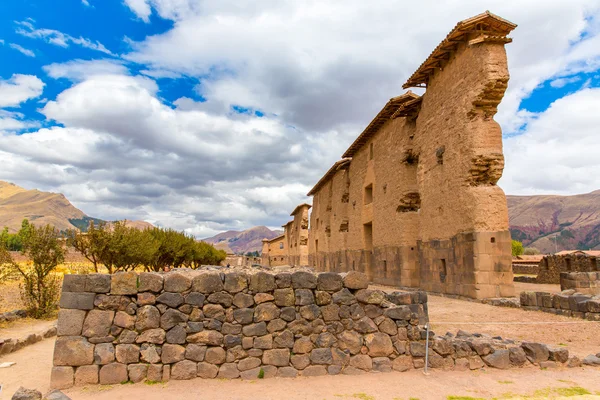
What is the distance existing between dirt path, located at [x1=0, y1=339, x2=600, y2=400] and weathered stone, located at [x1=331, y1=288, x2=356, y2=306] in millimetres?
1177

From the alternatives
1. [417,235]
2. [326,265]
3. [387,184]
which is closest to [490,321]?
[417,235]

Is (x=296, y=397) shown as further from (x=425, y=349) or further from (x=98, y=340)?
(x=98, y=340)

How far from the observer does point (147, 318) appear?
19.8ft

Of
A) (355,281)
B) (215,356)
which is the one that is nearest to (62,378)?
(215,356)

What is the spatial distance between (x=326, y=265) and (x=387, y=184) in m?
16.1

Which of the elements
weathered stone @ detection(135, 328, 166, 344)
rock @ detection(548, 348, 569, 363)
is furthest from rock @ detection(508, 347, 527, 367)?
weathered stone @ detection(135, 328, 166, 344)

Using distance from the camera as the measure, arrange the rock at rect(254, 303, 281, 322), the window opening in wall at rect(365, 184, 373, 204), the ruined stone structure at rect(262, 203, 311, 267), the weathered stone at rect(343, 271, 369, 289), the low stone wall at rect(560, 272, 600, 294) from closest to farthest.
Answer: the rock at rect(254, 303, 281, 322) < the weathered stone at rect(343, 271, 369, 289) < the low stone wall at rect(560, 272, 600, 294) < the window opening in wall at rect(365, 184, 373, 204) < the ruined stone structure at rect(262, 203, 311, 267)

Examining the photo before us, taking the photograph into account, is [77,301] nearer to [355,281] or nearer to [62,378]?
[62,378]

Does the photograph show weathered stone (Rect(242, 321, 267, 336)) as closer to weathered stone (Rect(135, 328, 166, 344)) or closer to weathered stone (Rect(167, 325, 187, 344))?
weathered stone (Rect(167, 325, 187, 344))

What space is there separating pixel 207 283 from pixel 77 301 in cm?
199

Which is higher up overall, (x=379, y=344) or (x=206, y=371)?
(x=379, y=344)

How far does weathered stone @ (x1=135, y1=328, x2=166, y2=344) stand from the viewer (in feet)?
19.7

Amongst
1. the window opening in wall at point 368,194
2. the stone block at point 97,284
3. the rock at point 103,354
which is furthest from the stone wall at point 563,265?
the stone block at point 97,284

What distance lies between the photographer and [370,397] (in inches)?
214
